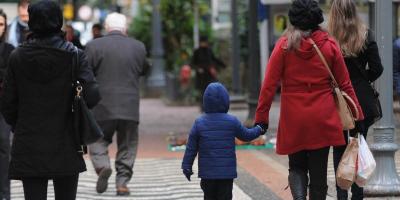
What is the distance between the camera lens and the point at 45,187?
648 centimetres

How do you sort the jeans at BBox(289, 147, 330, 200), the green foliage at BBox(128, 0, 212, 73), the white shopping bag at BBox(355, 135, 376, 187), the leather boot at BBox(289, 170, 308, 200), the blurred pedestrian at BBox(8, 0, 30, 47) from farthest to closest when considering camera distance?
the green foliage at BBox(128, 0, 212, 73) < the blurred pedestrian at BBox(8, 0, 30, 47) < the white shopping bag at BBox(355, 135, 376, 187) < the leather boot at BBox(289, 170, 308, 200) < the jeans at BBox(289, 147, 330, 200)

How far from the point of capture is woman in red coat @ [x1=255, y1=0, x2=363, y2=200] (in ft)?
23.3

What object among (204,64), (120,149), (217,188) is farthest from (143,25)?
(217,188)

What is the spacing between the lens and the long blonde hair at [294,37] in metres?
7.06

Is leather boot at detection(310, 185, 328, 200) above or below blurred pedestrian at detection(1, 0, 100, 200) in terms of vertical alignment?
below

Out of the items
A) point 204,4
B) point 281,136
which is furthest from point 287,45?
point 204,4

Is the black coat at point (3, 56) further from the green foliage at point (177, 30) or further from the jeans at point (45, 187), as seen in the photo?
the green foliage at point (177, 30)

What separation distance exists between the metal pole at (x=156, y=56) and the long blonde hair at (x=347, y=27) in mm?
24045

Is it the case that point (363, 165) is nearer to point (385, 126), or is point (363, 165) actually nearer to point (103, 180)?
point (385, 126)

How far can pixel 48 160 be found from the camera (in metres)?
6.38

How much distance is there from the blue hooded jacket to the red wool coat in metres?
0.20

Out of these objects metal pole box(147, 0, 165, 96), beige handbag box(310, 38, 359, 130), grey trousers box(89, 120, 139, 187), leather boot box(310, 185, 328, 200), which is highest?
beige handbag box(310, 38, 359, 130)

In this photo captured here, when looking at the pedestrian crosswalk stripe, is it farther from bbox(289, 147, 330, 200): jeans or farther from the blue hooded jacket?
the blue hooded jacket

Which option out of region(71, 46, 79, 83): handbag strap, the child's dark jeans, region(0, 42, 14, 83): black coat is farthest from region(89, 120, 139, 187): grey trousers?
region(71, 46, 79, 83): handbag strap
